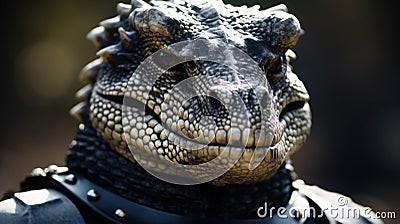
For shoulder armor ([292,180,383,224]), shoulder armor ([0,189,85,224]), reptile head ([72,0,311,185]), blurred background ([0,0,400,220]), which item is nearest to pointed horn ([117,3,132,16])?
reptile head ([72,0,311,185])

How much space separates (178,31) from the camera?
162 cm

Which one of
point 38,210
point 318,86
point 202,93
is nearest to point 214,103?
point 202,93

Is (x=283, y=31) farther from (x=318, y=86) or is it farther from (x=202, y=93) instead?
(x=318, y=86)

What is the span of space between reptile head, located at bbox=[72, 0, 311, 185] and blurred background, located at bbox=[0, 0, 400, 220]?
431 cm

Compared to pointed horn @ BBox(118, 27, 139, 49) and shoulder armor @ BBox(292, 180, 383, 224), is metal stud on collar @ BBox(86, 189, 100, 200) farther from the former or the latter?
shoulder armor @ BBox(292, 180, 383, 224)

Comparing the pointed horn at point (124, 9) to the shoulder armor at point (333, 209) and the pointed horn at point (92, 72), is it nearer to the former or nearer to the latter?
the pointed horn at point (92, 72)

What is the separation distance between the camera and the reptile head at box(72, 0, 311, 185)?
150cm

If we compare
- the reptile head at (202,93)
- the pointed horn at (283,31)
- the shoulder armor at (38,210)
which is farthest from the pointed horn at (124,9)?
the shoulder armor at (38,210)

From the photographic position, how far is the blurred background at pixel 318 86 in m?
6.11

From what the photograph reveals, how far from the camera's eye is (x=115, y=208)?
→ 169 centimetres

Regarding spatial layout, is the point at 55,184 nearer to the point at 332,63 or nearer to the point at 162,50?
the point at 162,50

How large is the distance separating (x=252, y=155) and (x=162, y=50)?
1.04 ft

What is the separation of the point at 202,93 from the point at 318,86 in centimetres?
474

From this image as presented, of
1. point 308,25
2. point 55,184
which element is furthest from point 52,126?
point 55,184
